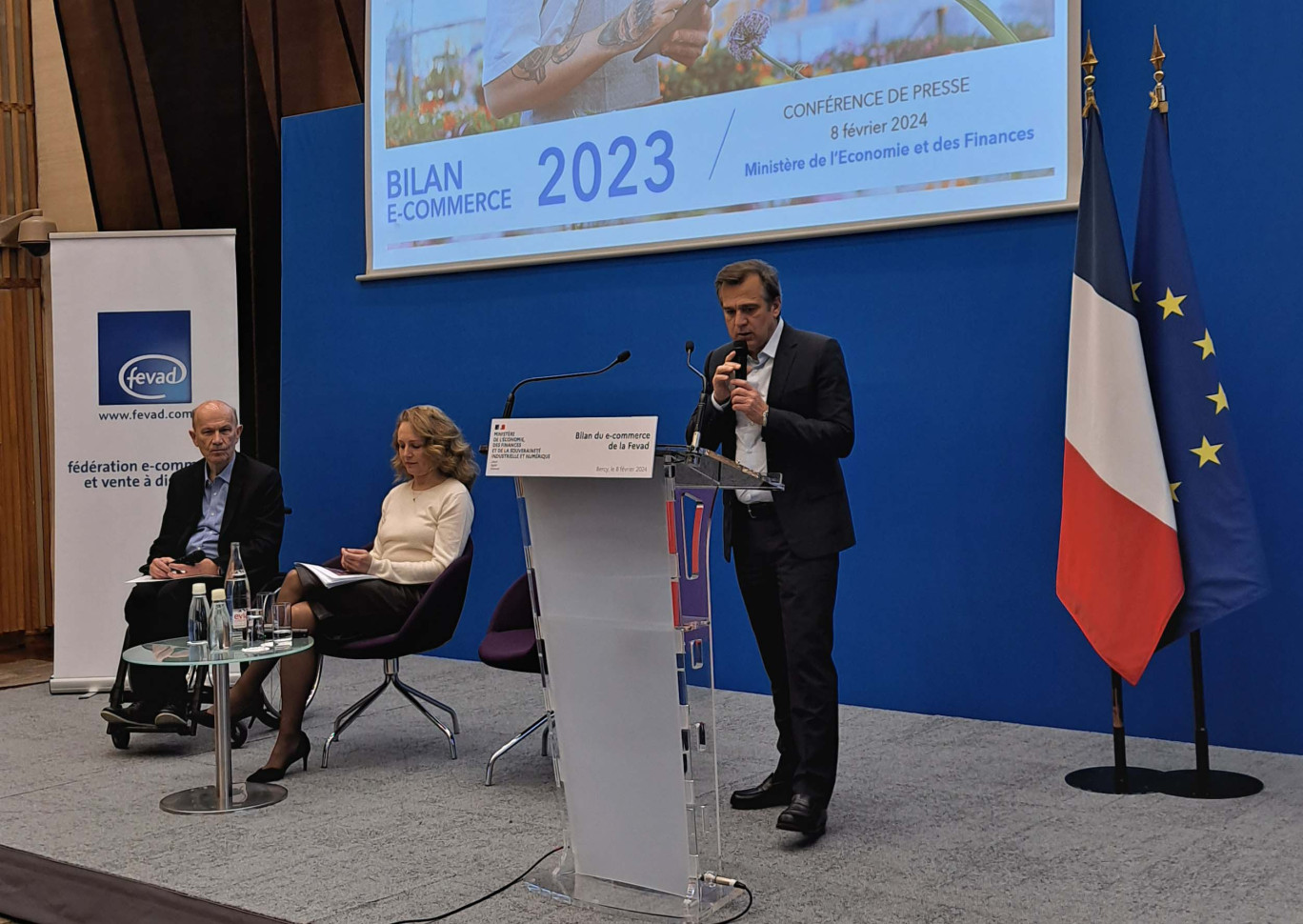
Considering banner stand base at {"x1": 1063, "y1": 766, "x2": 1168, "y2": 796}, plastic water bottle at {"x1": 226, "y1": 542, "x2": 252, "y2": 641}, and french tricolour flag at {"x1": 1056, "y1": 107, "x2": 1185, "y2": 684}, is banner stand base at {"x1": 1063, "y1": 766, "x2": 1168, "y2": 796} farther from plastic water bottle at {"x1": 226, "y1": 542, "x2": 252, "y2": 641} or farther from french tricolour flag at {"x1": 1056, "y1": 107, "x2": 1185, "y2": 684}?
plastic water bottle at {"x1": 226, "y1": 542, "x2": 252, "y2": 641}

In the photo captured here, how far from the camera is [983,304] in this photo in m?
4.75

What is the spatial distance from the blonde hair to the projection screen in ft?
4.51

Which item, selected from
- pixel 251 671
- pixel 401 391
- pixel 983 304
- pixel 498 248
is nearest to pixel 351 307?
pixel 401 391

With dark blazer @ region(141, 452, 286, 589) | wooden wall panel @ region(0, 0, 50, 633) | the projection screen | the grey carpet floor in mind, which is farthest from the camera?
wooden wall panel @ region(0, 0, 50, 633)

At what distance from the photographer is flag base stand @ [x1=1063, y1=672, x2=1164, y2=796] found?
3838 millimetres

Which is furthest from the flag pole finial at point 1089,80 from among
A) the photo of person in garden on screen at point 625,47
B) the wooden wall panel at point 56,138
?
the wooden wall panel at point 56,138

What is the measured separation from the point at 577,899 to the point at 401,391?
3.93 meters

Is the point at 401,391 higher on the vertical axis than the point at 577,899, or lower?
higher

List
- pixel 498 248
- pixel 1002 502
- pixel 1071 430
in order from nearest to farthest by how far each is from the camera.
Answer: pixel 1071 430 → pixel 1002 502 → pixel 498 248

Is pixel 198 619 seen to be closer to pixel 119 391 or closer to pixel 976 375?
pixel 119 391

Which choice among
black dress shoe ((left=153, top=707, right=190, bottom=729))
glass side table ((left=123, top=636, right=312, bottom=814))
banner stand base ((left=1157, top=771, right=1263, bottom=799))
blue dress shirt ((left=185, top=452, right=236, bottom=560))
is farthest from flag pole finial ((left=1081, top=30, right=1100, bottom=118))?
black dress shoe ((left=153, top=707, right=190, bottom=729))

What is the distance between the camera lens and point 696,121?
5.30 meters

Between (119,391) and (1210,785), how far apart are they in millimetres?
4926

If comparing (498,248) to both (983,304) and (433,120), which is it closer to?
(433,120)
